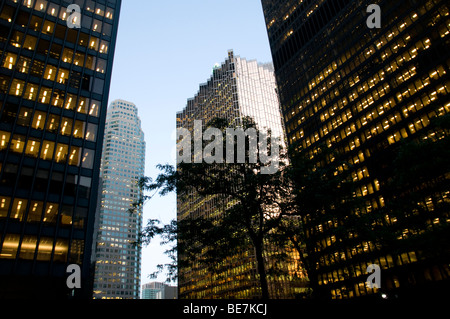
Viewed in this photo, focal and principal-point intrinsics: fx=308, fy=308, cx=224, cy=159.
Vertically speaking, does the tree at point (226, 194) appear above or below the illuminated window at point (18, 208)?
below

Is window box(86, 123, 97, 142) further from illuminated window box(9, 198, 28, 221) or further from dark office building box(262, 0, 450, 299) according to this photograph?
dark office building box(262, 0, 450, 299)

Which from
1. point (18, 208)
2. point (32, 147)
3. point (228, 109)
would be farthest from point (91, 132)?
point (228, 109)

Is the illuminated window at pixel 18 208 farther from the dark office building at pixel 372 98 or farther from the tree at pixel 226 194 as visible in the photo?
the dark office building at pixel 372 98

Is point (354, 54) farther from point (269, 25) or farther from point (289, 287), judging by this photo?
point (289, 287)

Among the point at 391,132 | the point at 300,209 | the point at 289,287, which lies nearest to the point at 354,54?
the point at 391,132

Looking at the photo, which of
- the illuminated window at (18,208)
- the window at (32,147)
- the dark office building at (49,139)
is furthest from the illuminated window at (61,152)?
the illuminated window at (18,208)

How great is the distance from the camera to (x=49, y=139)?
3825 cm

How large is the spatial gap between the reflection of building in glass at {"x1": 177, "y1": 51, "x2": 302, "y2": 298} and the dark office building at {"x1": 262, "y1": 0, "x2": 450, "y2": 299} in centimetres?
4209

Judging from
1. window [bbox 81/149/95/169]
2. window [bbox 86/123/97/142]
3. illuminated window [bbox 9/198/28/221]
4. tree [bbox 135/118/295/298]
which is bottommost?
tree [bbox 135/118/295/298]

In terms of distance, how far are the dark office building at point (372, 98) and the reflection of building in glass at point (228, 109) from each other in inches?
1657

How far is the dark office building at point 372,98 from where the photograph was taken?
5806cm

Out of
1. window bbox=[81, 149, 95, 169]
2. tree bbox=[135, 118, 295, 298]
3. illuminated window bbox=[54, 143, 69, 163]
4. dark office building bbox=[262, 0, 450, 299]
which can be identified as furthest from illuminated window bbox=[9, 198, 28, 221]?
dark office building bbox=[262, 0, 450, 299]

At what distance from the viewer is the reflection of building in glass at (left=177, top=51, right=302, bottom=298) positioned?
125 m
